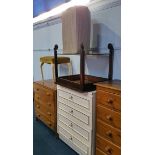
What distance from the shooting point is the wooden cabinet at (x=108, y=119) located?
1826 millimetres

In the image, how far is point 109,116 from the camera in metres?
1.91

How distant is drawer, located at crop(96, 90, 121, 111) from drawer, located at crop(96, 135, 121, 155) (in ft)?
1.13

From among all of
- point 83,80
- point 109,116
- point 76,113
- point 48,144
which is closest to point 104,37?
point 83,80

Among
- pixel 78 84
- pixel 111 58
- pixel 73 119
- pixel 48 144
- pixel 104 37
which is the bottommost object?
pixel 48 144

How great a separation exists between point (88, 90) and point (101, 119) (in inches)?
13.3

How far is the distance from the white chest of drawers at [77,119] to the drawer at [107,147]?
0.12 meters

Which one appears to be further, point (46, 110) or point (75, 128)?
point (46, 110)

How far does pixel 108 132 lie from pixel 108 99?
303mm

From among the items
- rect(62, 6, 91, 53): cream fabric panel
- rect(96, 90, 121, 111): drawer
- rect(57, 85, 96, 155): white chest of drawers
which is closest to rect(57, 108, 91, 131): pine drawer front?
rect(57, 85, 96, 155): white chest of drawers

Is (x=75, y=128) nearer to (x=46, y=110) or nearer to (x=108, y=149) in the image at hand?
(x=108, y=149)

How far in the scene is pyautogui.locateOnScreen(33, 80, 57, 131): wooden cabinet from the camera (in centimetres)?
299
